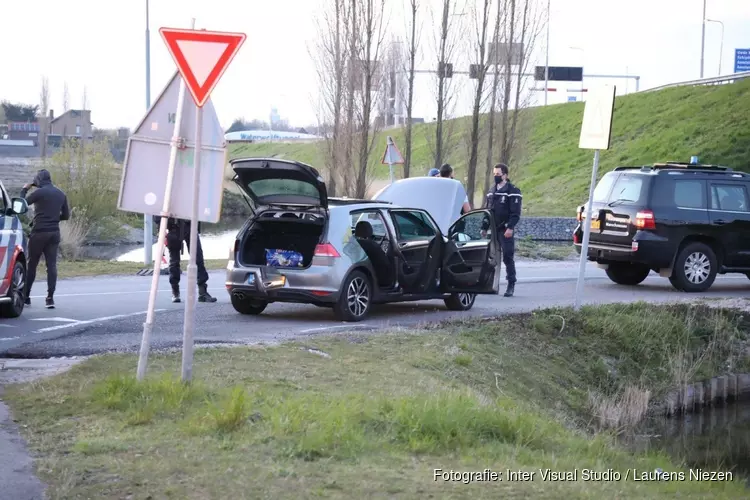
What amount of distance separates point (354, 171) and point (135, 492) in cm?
2968

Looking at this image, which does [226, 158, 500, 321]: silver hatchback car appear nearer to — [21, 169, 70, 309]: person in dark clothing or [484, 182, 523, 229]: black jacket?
[484, 182, 523, 229]: black jacket

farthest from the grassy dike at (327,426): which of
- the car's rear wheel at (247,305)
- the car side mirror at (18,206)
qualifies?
the car side mirror at (18,206)

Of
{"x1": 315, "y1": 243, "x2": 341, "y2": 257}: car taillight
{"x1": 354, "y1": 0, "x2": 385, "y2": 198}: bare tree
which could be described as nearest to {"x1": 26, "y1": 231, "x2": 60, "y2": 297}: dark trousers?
{"x1": 315, "y1": 243, "x2": 341, "y2": 257}: car taillight

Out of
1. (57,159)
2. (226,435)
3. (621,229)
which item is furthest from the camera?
(57,159)

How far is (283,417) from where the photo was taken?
271 inches

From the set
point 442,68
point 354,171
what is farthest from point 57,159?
point 442,68

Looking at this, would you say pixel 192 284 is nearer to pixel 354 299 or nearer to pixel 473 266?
pixel 354 299

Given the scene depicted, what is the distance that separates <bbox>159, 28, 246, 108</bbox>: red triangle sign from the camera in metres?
7.27

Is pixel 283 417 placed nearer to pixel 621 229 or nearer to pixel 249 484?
pixel 249 484

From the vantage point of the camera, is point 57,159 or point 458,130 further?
point 458,130

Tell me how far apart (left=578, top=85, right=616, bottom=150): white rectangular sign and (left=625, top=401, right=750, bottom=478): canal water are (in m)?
3.55

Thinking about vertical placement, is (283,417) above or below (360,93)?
below

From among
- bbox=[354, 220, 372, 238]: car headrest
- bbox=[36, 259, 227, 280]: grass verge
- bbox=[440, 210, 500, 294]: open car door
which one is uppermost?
bbox=[354, 220, 372, 238]: car headrest

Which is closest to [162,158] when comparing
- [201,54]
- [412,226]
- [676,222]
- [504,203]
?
[201,54]
